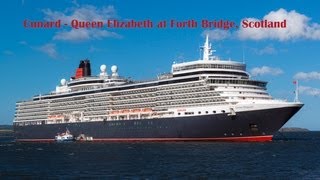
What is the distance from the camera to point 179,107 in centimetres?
10156

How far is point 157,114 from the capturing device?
107438 millimetres

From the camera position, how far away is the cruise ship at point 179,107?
9244 centimetres

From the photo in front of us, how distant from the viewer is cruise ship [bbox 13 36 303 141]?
303 ft

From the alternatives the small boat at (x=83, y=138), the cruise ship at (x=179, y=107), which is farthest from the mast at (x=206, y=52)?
the small boat at (x=83, y=138)

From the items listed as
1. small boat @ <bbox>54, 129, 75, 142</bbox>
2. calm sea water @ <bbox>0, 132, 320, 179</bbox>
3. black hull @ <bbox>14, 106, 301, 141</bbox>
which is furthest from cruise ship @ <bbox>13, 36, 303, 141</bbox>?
calm sea water @ <bbox>0, 132, 320, 179</bbox>

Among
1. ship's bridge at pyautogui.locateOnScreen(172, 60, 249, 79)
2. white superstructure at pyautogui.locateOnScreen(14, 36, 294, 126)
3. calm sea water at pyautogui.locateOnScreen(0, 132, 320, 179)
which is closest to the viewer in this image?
calm sea water at pyautogui.locateOnScreen(0, 132, 320, 179)

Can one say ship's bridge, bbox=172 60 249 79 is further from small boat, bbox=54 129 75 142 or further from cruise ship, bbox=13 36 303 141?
small boat, bbox=54 129 75 142

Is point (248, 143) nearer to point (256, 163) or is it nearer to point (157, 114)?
point (157, 114)

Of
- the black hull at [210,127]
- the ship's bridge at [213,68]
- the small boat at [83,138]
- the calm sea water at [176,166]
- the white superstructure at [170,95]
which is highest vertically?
the ship's bridge at [213,68]

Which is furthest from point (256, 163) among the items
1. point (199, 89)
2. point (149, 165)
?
point (199, 89)

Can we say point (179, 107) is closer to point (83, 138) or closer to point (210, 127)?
point (210, 127)

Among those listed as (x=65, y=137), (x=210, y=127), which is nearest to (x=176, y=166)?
(x=210, y=127)

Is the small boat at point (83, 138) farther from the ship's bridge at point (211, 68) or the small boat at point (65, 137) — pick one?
the ship's bridge at point (211, 68)

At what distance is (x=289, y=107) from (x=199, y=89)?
17.1 m
